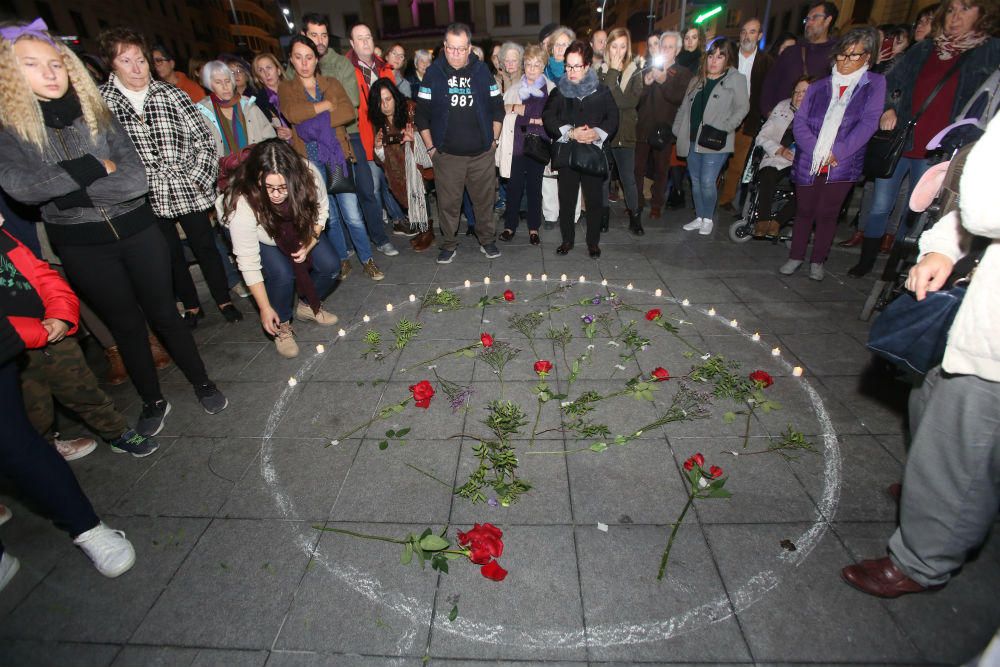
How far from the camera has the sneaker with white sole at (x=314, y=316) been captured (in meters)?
4.98

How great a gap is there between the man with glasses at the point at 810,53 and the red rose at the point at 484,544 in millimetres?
7116

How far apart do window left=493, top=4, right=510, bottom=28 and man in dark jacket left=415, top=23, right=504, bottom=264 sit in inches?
1779

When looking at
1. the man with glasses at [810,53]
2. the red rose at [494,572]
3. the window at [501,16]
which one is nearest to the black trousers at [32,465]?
the red rose at [494,572]

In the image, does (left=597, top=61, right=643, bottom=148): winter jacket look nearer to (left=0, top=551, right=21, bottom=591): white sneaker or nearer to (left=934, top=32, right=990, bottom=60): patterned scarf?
(left=934, top=32, right=990, bottom=60): patterned scarf

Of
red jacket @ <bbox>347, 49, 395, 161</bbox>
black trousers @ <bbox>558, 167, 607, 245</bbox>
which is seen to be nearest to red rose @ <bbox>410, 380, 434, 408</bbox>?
black trousers @ <bbox>558, 167, 607, 245</bbox>

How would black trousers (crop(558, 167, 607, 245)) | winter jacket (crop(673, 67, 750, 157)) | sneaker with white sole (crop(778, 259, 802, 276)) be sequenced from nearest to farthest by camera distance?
1. sneaker with white sole (crop(778, 259, 802, 276))
2. black trousers (crop(558, 167, 607, 245))
3. winter jacket (crop(673, 67, 750, 157))

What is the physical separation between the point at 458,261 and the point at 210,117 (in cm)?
327

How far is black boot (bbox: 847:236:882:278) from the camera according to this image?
18.0 feet

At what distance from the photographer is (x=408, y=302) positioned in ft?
17.7

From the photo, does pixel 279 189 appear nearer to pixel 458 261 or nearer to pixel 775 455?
pixel 458 261

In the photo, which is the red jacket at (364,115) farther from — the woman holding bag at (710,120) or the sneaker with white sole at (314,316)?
the woman holding bag at (710,120)

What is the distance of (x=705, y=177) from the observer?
697cm

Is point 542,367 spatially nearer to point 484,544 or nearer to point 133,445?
point 484,544

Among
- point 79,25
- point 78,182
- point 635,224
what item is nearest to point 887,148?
point 635,224
